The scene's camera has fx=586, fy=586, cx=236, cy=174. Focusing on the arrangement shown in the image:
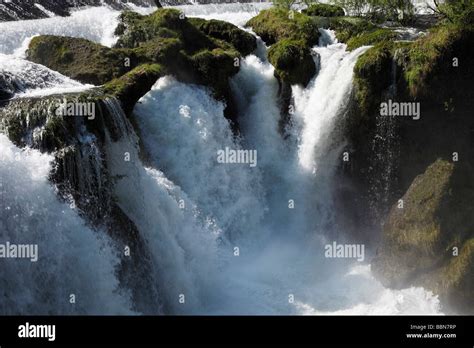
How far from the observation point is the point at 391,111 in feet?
56.2

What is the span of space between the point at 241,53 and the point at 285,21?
9.08ft

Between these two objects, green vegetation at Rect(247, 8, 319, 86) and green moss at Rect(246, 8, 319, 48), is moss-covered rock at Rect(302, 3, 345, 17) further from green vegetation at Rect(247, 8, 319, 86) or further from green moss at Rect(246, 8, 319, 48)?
green moss at Rect(246, 8, 319, 48)

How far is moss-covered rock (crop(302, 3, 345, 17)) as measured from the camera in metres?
27.2

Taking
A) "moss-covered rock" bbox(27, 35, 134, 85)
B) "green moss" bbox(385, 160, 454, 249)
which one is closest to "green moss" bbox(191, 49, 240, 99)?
"moss-covered rock" bbox(27, 35, 134, 85)

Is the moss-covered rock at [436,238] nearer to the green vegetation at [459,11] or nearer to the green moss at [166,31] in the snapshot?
the green vegetation at [459,11]

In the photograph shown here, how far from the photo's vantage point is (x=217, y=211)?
18047mm

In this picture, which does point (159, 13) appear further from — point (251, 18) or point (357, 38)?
point (357, 38)

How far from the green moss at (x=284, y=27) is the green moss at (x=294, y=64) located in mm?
2310

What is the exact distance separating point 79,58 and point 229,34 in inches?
266

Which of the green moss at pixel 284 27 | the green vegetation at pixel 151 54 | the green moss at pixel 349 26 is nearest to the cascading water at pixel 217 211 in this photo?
the green vegetation at pixel 151 54

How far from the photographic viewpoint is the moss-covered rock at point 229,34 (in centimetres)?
2244

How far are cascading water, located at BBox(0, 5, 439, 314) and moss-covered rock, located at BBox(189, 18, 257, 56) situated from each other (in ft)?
3.57

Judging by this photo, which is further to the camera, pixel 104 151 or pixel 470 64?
pixel 470 64
